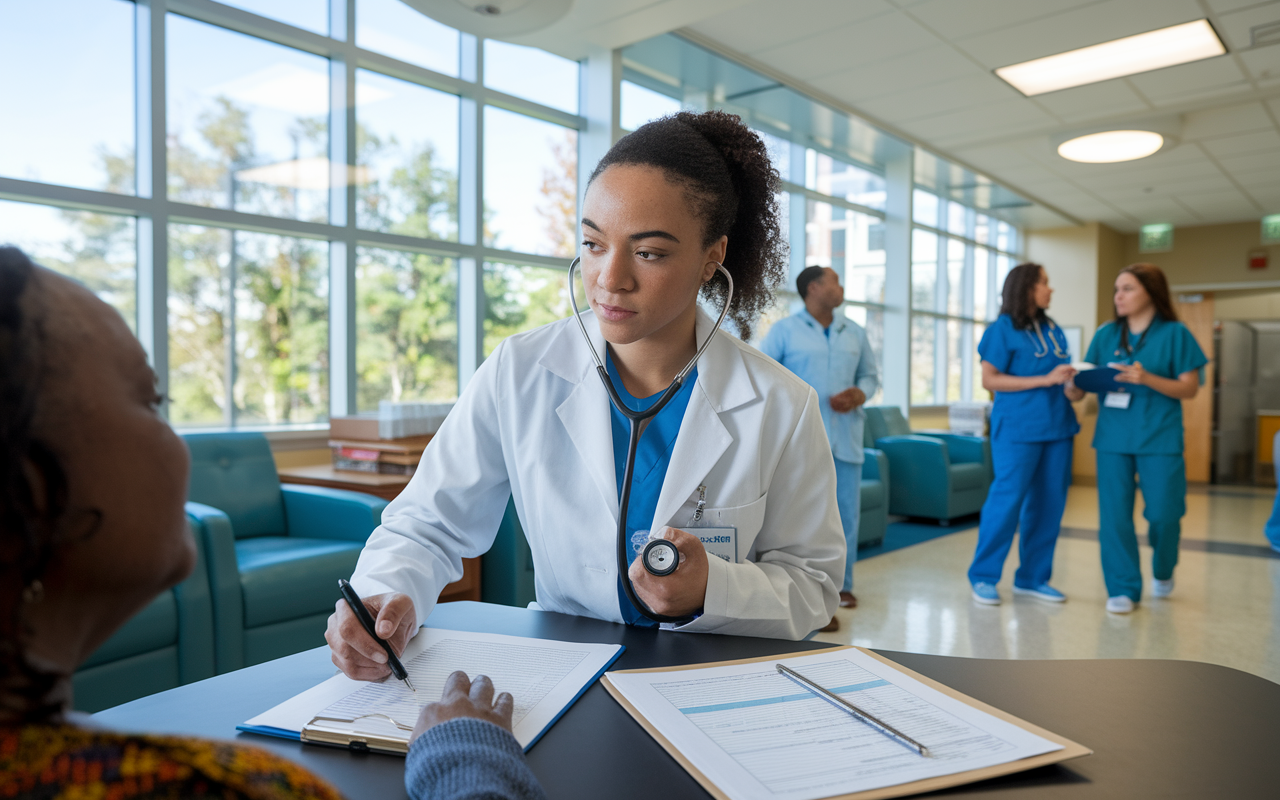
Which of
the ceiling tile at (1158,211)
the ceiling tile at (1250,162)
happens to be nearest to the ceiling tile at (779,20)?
the ceiling tile at (1250,162)

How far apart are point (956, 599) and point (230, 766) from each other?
362 centimetres

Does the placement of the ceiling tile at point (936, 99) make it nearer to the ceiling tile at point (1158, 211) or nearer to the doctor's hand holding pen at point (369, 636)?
the ceiling tile at point (1158, 211)

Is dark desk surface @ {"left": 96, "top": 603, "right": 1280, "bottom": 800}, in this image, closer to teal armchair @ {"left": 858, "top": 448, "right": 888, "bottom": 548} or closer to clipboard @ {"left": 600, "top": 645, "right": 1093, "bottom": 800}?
clipboard @ {"left": 600, "top": 645, "right": 1093, "bottom": 800}

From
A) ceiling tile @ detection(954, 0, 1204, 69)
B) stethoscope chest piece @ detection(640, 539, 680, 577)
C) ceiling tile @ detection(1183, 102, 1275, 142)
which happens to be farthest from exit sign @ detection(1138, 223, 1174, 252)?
stethoscope chest piece @ detection(640, 539, 680, 577)

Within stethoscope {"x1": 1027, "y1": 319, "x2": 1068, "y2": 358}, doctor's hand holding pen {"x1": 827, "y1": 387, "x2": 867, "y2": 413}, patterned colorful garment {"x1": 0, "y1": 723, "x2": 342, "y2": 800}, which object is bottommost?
patterned colorful garment {"x1": 0, "y1": 723, "x2": 342, "y2": 800}

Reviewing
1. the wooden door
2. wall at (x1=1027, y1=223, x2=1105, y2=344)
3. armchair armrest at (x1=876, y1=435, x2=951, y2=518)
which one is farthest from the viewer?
wall at (x1=1027, y1=223, x2=1105, y2=344)

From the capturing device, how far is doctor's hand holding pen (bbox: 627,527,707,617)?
0.90 metres

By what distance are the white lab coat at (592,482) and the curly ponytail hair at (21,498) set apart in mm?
678

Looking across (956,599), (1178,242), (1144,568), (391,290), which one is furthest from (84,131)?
(1178,242)

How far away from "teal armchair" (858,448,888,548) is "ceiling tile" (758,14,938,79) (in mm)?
2252

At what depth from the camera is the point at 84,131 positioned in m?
2.66

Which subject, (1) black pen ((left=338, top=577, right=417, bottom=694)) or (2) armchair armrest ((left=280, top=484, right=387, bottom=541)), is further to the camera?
(2) armchair armrest ((left=280, top=484, right=387, bottom=541))

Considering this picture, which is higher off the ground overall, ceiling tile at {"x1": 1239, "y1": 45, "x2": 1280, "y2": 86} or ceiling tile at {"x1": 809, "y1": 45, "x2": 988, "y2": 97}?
ceiling tile at {"x1": 1239, "y1": 45, "x2": 1280, "y2": 86}

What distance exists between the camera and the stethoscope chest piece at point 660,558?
0.88 metres
